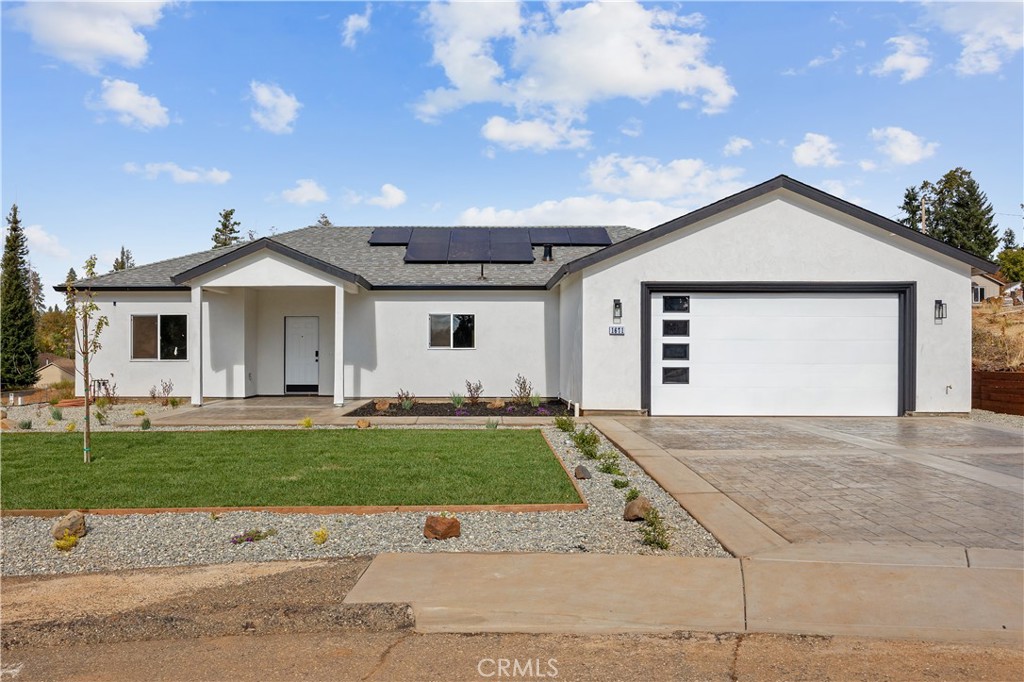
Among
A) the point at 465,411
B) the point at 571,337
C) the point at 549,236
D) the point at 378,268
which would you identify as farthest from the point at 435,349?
the point at 549,236

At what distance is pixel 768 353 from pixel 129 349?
1624 centimetres

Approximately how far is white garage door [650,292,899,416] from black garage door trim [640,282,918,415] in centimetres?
15

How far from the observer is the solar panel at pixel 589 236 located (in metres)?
20.1

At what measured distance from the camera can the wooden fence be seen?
1367 centimetres

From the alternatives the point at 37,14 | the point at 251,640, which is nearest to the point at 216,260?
the point at 37,14

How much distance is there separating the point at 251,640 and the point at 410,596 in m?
1.00

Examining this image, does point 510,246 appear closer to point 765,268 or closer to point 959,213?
point 765,268

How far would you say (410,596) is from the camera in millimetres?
4156

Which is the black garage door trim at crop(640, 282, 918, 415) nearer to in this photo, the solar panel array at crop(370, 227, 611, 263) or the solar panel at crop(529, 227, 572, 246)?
the solar panel array at crop(370, 227, 611, 263)

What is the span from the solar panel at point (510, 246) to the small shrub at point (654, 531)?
42.9ft

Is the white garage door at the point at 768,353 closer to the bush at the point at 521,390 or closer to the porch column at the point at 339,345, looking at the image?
the bush at the point at 521,390

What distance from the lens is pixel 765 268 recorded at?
13.2 metres

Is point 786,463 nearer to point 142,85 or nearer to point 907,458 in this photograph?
point 907,458

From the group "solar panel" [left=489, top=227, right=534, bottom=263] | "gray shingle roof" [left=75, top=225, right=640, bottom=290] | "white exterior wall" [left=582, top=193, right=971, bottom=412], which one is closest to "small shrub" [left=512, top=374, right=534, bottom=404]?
"gray shingle roof" [left=75, top=225, right=640, bottom=290]
